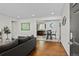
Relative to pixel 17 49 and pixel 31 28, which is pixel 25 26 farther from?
pixel 17 49

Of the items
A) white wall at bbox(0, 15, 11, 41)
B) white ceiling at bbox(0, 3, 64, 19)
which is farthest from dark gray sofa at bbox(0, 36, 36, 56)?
white wall at bbox(0, 15, 11, 41)

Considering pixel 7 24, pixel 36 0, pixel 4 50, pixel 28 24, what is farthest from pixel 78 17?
pixel 28 24

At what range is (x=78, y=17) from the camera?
1440mm

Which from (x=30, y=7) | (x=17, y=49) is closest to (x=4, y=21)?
(x=30, y=7)

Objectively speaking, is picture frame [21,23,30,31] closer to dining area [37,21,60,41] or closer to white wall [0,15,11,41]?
dining area [37,21,60,41]

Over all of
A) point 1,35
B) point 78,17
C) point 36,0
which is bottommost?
point 1,35

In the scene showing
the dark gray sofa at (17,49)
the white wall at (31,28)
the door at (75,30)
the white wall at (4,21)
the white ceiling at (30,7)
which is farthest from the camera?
the white wall at (31,28)

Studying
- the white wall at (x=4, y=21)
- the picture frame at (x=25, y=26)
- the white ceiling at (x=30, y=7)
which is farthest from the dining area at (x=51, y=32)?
the white ceiling at (x=30, y=7)

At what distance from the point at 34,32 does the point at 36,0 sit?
10667mm

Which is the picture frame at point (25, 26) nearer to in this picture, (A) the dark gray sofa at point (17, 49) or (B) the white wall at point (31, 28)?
(B) the white wall at point (31, 28)

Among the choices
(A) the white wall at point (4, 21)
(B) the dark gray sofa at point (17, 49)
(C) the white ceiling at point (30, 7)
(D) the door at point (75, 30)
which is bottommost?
(B) the dark gray sofa at point (17, 49)

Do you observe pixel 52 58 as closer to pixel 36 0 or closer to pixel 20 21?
pixel 36 0

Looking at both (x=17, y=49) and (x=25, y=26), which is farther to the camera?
(x=25, y=26)

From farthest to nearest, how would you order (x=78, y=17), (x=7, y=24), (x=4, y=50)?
(x=7, y=24) < (x=4, y=50) < (x=78, y=17)
